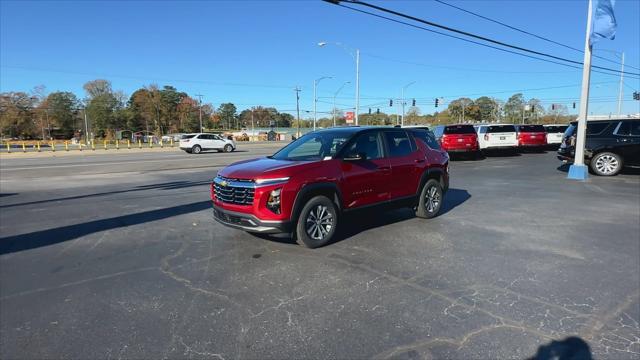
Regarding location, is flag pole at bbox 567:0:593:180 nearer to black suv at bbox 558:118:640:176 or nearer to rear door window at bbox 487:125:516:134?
black suv at bbox 558:118:640:176

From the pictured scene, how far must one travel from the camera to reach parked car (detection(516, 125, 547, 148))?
22969 millimetres

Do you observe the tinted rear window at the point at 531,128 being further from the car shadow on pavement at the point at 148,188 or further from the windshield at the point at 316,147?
the windshield at the point at 316,147

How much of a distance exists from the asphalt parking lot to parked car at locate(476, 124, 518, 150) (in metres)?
14.1

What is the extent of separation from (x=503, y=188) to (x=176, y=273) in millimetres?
9210

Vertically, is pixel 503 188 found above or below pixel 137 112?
below

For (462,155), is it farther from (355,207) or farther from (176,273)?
(176,273)

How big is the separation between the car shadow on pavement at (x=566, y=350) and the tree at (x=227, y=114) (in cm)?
16473

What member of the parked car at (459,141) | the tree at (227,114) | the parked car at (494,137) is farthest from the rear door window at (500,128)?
the tree at (227,114)

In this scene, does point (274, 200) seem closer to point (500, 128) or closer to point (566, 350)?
point (566, 350)

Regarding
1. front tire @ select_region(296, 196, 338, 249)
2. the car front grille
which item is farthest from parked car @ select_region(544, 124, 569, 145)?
the car front grille

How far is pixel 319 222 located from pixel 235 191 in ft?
4.06

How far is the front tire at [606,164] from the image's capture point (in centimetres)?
1262

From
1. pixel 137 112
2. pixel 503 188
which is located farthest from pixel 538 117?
pixel 503 188

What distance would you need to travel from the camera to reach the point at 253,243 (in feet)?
18.7
